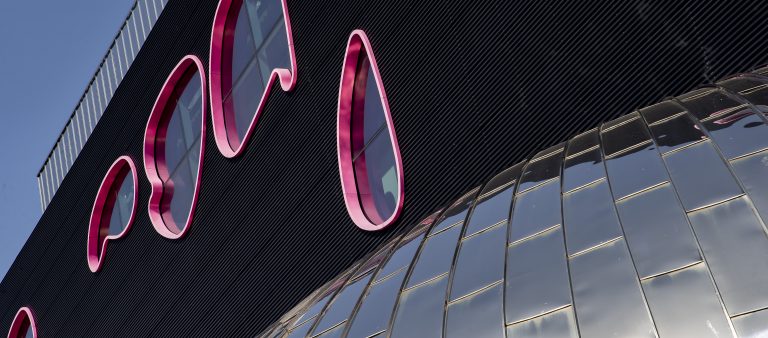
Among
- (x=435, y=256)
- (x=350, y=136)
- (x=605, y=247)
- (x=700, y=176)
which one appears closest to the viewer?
(x=605, y=247)

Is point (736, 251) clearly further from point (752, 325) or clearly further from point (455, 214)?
point (455, 214)

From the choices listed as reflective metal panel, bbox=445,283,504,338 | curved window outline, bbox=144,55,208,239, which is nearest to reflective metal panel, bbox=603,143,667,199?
reflective metal panel, bbox=445,283,504,338

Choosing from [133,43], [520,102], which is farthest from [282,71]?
[133,43]

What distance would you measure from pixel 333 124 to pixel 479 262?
8.24 metres

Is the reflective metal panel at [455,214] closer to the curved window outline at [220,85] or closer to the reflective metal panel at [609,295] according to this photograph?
the reflective metal panel at [609,295]

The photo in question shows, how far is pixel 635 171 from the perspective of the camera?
9164 millimetres

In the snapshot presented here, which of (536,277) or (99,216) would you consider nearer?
(536,277)

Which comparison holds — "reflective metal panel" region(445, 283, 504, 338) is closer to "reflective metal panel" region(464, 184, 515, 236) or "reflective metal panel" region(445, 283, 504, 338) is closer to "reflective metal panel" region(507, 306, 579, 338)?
"reflective metal panel" region(507, 306, 579, 338)

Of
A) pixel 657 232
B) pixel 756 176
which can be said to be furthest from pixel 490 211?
pixel 756 176

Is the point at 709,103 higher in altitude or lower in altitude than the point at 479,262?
higher

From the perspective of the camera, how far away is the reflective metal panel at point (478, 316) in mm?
8227

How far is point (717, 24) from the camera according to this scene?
40.5 feet

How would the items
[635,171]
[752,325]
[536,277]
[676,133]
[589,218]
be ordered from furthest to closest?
[676,133] < [635,171] < [589,218] < [536,277] < [752,325]

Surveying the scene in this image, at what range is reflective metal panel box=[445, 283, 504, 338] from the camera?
8.23 meters
